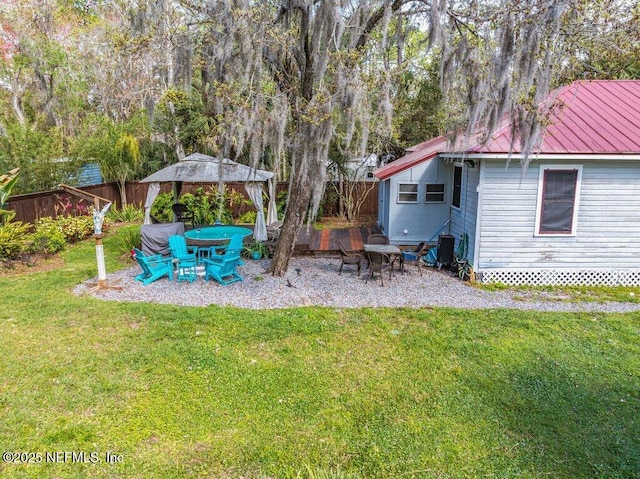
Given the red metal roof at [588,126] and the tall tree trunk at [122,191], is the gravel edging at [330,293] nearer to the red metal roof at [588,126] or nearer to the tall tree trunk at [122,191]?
the red metal roof at [588,126]

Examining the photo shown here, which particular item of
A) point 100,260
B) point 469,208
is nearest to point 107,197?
point 100,260

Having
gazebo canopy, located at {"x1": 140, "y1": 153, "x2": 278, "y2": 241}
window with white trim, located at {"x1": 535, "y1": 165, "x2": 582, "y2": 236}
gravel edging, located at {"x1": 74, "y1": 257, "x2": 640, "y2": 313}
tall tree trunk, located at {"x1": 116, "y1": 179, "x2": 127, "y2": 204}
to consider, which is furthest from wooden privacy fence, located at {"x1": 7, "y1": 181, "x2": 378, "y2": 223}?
window with white trim, located at {"x1": 535, "y1": 165, "x2": 582, "y2": 236}

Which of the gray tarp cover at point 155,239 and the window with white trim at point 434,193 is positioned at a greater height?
the window with white trim at point 434,193

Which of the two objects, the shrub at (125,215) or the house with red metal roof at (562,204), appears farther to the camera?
the shrub at (125,215)

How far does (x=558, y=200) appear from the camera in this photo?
818 centimetres

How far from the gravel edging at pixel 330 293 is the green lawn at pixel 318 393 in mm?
469

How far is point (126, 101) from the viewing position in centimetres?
2017

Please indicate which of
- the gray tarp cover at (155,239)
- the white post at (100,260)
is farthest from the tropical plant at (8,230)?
the white post at (100,260)

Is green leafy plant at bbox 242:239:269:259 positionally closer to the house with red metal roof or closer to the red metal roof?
the red metal roof

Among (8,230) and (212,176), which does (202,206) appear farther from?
(8,230)

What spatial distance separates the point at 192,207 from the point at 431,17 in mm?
9511

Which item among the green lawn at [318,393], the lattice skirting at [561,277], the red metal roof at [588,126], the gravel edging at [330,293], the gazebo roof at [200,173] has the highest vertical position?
the red metal roof at [588,126]

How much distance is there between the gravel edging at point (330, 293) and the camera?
23.4 feet

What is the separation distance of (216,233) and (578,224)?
25.2ft
